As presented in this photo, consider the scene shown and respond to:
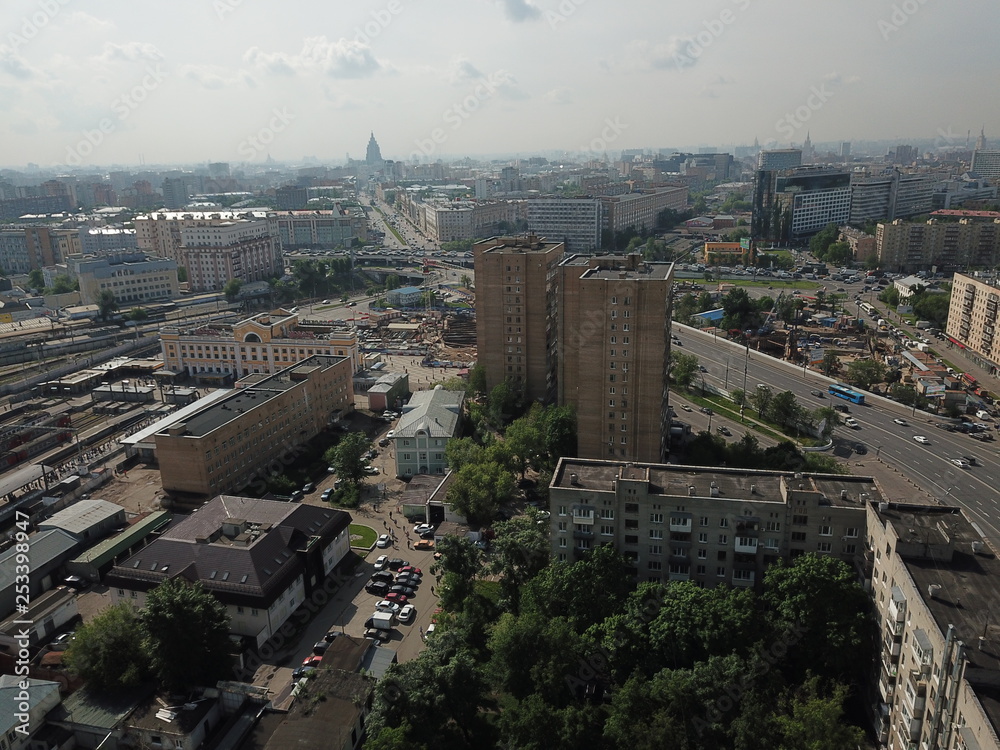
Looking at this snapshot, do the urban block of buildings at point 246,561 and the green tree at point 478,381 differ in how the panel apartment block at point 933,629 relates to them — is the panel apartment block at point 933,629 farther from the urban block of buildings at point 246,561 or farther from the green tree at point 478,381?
the green tree at point 478,381

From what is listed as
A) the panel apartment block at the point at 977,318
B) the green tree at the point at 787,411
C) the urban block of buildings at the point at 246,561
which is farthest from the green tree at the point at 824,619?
the panel apartment block at the point at 977,318

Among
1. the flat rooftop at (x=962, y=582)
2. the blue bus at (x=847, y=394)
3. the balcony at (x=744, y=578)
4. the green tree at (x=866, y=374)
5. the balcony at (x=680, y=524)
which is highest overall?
the flat rooftop at (x=962, y=582)

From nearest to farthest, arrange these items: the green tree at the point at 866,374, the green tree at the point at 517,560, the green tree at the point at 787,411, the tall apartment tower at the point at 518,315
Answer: the green tree at the point at 517,560
the green tree at the point at 787,411
the tall apartment tower at the point at 518,315
the green tree at the point at 866,374

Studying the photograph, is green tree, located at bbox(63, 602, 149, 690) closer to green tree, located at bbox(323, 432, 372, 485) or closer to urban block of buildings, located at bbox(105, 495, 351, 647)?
urban block of buildings, located at bbox(105, 495, 351, 647)

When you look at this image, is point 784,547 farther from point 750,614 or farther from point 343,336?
point 343,336

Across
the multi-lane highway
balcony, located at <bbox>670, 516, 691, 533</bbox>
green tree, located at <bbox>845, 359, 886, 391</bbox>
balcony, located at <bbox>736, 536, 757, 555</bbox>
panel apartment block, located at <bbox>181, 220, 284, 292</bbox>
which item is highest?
panel apartment block, located at <bbox>181, 220, 284, 292</bbox>

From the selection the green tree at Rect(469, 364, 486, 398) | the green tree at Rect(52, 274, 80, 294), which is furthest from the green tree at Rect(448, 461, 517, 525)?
the green tree at Rect(52, 274, 80, 294)
